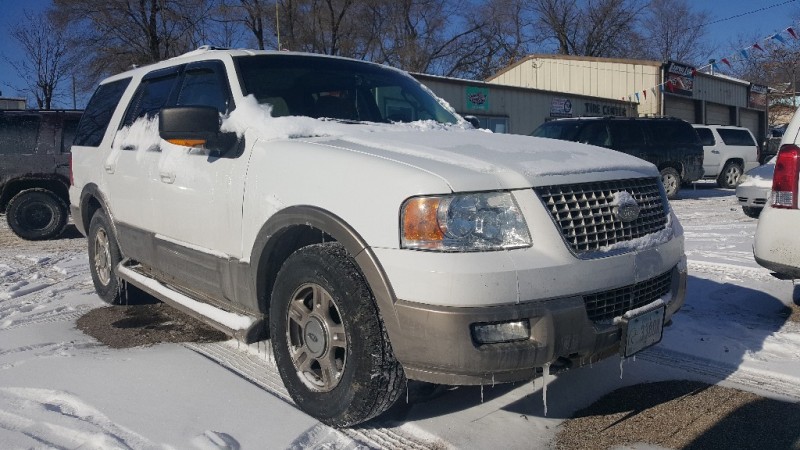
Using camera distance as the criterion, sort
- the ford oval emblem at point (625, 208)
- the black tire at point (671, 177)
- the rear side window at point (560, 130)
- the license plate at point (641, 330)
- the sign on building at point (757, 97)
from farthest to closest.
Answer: the sign on building at point (757, 97) < the black tire at point (671, 177) < the rear side window at point (560, 130) < the ford oval emblem at point (625, 208) < the license plate at point (641, 330)

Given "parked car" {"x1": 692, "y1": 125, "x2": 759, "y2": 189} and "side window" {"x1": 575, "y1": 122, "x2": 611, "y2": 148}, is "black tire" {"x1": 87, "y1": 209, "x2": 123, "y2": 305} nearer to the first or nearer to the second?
"side window" {"x1": 575, "y1": 122, "x2": 611, "y2": 148}

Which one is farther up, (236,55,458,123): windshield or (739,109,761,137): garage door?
(739,109,761,137): garage door

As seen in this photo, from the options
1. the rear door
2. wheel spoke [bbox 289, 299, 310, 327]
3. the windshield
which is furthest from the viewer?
the rear door

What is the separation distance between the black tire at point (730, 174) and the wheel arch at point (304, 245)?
730 inches

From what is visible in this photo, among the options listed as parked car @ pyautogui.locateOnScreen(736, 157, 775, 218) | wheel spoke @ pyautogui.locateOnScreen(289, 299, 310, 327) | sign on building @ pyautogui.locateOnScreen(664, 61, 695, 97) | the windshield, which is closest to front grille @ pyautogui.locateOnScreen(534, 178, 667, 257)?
wheel spoke @ pyautogui.locateOnScreen(289, 299, 310, 327)

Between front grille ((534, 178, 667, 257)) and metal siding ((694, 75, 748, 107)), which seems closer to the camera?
front grille ((534, 178, 667, 257))

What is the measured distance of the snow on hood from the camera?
2805 mm

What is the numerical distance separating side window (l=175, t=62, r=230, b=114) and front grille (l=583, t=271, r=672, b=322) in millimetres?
2317

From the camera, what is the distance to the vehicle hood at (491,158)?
2779 mm

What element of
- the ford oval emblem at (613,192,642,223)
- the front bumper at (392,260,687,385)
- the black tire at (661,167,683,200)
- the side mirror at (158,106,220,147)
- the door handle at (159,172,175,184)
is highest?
the side mirror at (158,106,220,147)

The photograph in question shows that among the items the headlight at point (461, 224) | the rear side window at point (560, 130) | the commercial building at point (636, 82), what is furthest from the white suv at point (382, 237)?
the commercial building at point (636, 82)

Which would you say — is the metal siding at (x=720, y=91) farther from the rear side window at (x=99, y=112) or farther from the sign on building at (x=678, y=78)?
the rear side window at (x=99, y=112)

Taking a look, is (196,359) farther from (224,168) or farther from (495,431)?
(495,431)

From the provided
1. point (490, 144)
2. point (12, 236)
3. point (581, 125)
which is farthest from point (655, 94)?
Answer: point (490, 144)
